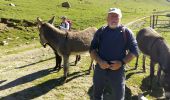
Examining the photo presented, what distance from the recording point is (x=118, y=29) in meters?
7.86

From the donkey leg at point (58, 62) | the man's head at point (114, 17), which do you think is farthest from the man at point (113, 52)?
the donkey leg at point (58, 62)

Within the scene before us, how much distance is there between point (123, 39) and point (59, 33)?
7026 mm

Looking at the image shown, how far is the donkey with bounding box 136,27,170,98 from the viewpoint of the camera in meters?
11.0

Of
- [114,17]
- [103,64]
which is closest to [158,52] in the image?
[103,64]

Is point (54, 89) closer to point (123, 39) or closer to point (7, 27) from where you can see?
point (123, 39)

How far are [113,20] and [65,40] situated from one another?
22.9ft

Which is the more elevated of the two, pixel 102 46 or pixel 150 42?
pixel 102 46

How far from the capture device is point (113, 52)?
7961 millimetres

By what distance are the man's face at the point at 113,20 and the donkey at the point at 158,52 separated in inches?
152

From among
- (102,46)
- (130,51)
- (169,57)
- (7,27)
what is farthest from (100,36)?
(7,27)

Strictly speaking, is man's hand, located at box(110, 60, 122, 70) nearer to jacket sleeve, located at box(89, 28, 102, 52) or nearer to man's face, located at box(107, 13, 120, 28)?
jacket sleeve, located at box(89, 28, 102, 52)

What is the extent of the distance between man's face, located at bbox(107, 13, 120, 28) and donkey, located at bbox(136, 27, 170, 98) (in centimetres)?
386

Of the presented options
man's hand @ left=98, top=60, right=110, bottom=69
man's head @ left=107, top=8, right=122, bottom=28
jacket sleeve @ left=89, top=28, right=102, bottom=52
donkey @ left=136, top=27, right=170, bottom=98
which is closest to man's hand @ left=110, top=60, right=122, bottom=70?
man's hand @ left=98, top=60, right=110, bottom=69

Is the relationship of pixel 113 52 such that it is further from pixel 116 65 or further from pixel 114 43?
pixel 116 65
